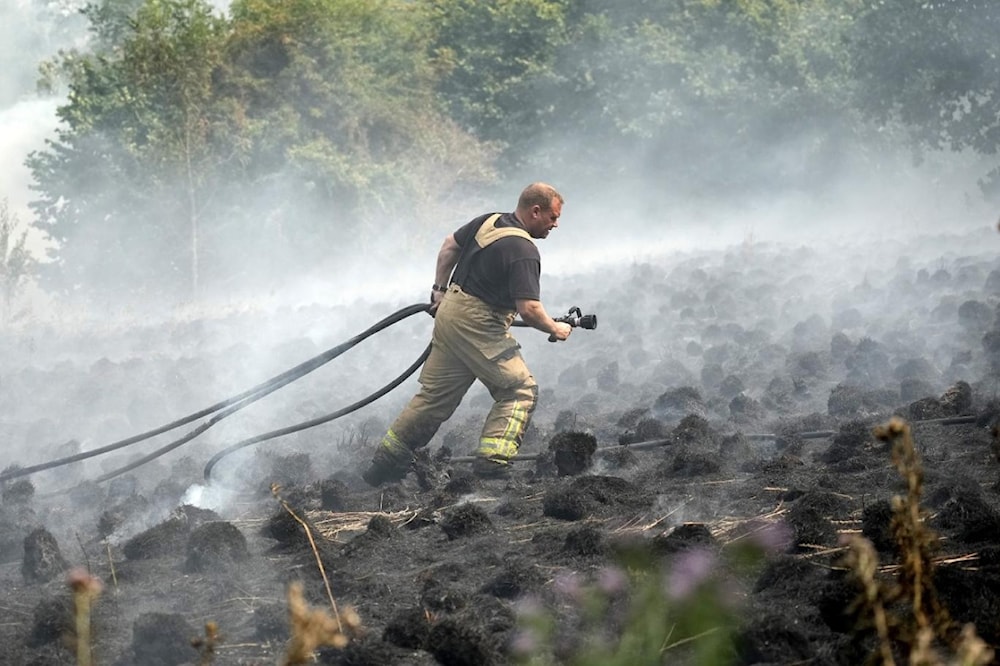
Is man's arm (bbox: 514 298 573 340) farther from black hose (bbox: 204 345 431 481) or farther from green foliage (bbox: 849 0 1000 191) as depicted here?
green foliage (bbox: 849 0 1000 191)

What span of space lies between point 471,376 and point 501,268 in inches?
31.7

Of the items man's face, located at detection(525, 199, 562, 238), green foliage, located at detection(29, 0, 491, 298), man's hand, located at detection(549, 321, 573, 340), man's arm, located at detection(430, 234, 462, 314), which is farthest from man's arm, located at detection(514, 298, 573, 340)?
green foliage, located at detection(29, 0, 491, 298)

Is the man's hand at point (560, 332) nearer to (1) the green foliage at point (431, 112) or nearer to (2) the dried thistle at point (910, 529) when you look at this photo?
(2) the dried thistle at point (910, 529)

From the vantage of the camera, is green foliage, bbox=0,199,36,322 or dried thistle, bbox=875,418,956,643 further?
green foliage, bbox=0,199,36,322

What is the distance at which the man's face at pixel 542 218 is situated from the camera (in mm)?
6938

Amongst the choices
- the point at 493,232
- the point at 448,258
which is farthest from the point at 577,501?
the point at 448,258

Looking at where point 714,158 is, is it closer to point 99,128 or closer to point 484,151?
point 484,151

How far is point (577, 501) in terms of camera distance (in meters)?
6.01

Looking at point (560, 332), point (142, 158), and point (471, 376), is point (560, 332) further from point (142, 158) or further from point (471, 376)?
point (142, 158)

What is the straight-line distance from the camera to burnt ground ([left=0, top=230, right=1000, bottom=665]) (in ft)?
13.7

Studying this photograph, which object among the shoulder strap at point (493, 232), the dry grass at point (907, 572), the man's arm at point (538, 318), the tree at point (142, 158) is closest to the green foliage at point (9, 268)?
the tree at point (142, 158)

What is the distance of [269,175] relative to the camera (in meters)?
24.9

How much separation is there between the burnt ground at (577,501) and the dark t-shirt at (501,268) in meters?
0.94

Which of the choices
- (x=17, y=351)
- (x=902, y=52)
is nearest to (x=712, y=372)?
(x=17, y=351)
